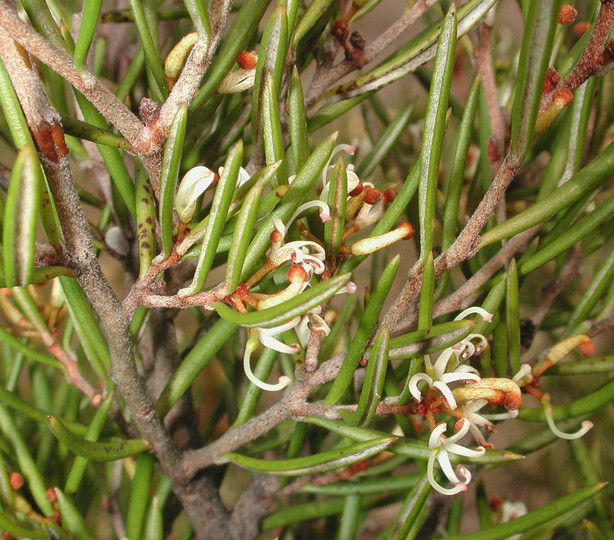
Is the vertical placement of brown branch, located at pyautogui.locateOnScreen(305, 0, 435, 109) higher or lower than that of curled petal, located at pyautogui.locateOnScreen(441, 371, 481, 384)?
higher

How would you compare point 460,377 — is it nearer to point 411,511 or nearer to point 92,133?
point 411,511

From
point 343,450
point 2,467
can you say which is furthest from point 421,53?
point 2,467

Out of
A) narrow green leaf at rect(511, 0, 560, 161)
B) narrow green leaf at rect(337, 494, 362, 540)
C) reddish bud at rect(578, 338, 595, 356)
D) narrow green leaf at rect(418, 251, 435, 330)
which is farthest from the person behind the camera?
narrow green leaf at rect(337, 494, 362, 540)

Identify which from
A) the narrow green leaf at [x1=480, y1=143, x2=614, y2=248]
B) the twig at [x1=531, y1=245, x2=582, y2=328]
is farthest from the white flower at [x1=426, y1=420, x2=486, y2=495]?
the twig at [x1=531, y1=245, x2=582, y2=328]

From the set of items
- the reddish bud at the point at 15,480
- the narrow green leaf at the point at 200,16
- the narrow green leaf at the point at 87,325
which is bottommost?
the reddish bud at the point at 15,480

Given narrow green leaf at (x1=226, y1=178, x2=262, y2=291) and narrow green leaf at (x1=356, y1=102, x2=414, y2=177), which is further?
narrow green leaf at (x1=356, y1=102, x2=414, y2=177)

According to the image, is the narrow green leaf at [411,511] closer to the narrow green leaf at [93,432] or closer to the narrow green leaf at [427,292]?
the narrow green leaf at [427,292]

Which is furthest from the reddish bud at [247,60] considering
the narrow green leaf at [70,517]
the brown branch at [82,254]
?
the narrow green leaf at [70,517]

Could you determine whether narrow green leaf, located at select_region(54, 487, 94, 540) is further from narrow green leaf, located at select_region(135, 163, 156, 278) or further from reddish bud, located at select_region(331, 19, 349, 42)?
reddish bud, located at select_region(331, 19, 349, 42)
